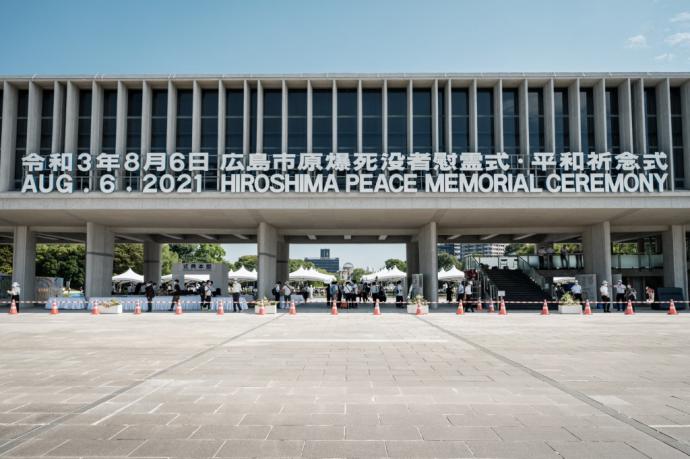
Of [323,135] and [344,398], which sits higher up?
[323,135]

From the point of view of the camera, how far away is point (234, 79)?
28.7 metres

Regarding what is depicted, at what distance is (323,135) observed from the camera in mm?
30047

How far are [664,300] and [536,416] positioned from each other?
2759 cm

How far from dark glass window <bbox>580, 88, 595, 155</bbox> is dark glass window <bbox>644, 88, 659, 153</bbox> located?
295 cm

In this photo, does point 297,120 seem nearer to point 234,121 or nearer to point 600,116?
point 234,121

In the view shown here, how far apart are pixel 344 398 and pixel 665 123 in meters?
28.6

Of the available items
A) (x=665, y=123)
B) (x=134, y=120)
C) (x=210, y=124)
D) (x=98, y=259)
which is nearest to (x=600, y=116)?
(x=665, y=123)

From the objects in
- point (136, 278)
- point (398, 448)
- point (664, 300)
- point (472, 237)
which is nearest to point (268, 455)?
point (398, 448)

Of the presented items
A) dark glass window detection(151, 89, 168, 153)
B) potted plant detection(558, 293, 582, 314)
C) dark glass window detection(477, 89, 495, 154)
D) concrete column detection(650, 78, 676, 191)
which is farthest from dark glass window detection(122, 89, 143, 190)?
concrete column detection(650, 78, 676, 191)

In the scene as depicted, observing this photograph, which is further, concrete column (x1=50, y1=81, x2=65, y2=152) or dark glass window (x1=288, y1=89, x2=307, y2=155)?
dark glass window (x1=288, y1=89, x2=307, y2=155)

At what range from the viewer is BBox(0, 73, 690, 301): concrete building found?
26781mm

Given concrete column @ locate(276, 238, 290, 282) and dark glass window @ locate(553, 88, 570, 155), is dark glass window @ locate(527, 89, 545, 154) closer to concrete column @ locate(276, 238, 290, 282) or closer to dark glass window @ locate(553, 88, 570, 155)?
dark glass window @ locate(553, 88, 570, 155)

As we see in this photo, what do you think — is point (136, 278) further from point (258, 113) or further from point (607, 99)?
point (607, 99)

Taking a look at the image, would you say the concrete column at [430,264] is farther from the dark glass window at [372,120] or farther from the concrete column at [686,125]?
the concrete column at [686,125]
